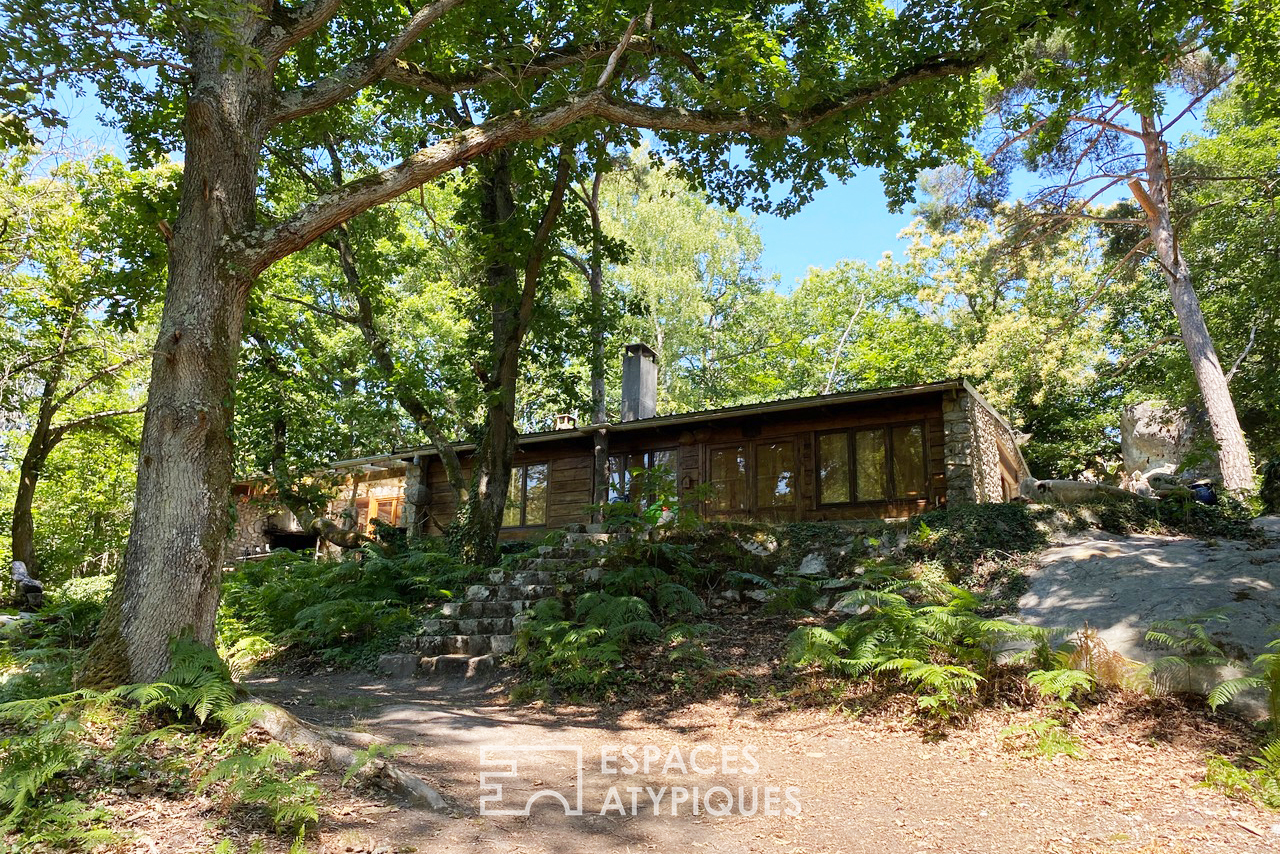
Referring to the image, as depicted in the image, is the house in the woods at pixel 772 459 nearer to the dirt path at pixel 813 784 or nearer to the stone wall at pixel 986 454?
the stone wall at pixel 986 454

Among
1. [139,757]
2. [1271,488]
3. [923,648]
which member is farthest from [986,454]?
[139,757]

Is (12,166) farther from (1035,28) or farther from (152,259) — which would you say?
(1035,28)

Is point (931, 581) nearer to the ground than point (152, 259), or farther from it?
nearer to the ground

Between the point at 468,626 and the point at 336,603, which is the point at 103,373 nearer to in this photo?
the point at 336,603

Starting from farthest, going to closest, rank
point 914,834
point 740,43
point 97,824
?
1. point 740,43
2. point 914,834
3. point 97,824

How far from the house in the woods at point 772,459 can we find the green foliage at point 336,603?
4.47 m

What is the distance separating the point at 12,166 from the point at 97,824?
16123 mm

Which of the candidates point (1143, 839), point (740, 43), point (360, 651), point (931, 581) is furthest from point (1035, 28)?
point (360, 651)

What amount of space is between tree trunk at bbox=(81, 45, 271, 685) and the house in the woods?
25.7 ft

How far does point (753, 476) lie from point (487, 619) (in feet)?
26.7

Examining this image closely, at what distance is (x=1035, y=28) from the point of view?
26.5 ft

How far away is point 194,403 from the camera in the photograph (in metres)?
5.32

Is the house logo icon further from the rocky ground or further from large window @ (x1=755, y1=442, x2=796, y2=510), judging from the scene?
large window @ (x1=755, y1=442, x2=796, y2=510)

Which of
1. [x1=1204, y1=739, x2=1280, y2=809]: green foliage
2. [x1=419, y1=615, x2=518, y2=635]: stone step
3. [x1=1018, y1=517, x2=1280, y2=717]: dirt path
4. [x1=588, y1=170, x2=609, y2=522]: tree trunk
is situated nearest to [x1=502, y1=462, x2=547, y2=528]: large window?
[x1=588, y1=170, x2=609, y2=522]: tree trunk
